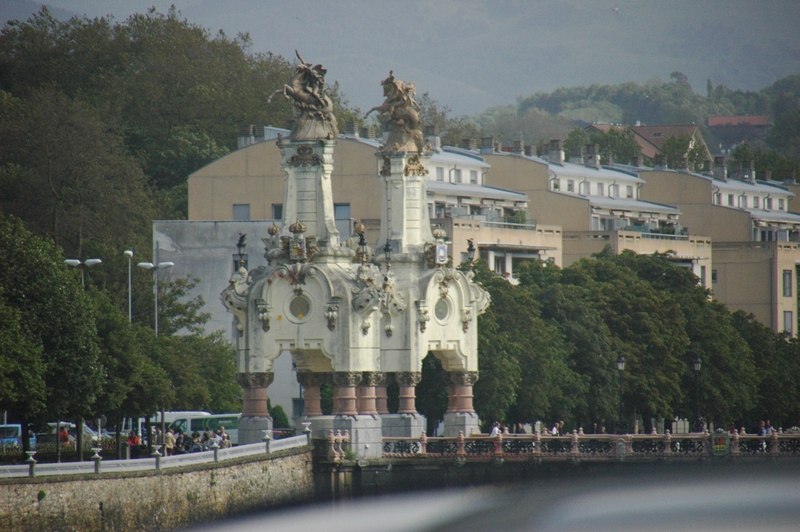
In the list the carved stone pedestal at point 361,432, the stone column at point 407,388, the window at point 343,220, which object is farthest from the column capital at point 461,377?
the window at point 343,220

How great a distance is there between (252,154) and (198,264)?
10997 mm

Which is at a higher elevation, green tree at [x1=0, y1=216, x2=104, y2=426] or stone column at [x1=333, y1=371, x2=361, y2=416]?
green tree at [x1=0, y1=216, x2=104, y2=426]

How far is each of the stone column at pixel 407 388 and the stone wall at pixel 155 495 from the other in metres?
4.78

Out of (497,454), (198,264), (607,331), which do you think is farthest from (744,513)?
Result: (198,264)

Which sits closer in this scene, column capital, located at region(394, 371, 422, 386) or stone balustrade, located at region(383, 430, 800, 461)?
column capital, located at region(394, 371, 422, 386)

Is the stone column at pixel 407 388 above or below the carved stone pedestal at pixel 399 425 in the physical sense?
above

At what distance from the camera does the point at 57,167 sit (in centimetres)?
9925

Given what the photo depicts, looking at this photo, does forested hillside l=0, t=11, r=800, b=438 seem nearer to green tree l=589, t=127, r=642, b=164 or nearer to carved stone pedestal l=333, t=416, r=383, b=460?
carved stone pedestal l=333, t=416, r=383, b=460

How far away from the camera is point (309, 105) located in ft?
215

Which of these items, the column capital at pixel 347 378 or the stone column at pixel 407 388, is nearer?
the column capital at pixel 347 378

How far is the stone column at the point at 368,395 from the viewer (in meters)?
64.9

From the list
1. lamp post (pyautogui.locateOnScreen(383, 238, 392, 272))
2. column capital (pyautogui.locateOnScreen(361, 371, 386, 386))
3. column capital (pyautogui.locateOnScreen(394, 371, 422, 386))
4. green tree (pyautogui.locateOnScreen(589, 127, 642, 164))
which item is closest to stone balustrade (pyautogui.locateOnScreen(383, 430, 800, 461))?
column capital (pyautogui.locateOnScreen(394, 371, 422, 386))

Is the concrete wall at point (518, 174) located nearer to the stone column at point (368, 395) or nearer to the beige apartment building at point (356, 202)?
the beige apartment building at point (356, 202)

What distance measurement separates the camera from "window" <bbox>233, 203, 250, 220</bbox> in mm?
101875
